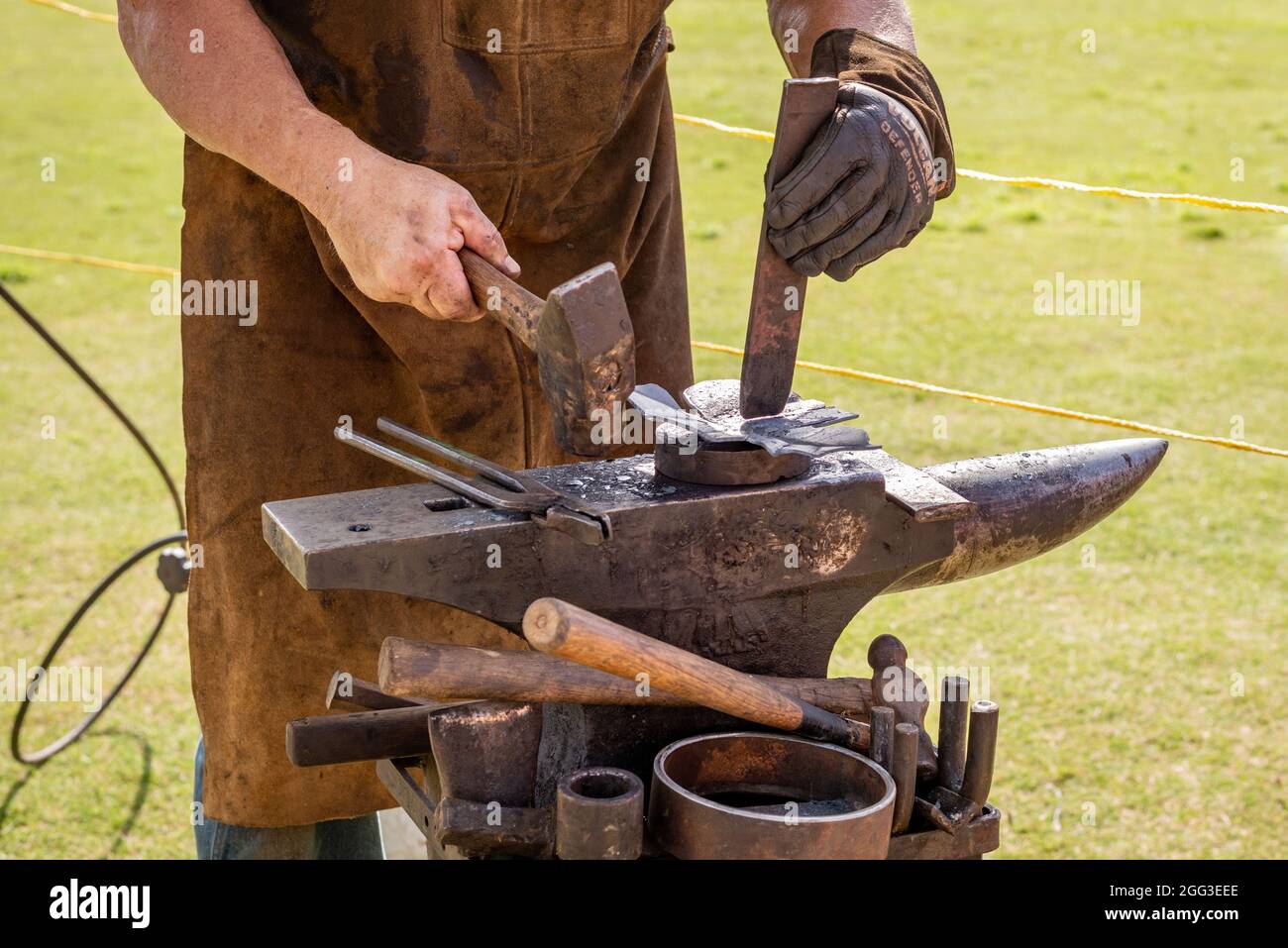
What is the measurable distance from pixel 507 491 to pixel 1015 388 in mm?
4854

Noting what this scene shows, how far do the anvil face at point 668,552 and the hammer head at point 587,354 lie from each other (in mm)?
109

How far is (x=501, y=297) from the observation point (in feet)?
5.90

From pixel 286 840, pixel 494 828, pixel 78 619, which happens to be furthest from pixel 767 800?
pixel 78 619

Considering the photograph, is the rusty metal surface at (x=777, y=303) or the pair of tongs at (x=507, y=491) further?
the rusty metal surface at (x=777, y=303)

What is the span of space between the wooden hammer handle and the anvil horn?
0.30 m

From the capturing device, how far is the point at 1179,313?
282 inches

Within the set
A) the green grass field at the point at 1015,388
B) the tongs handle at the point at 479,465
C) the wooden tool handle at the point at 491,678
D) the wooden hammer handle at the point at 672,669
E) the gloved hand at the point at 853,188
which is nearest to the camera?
the wooden hammer handle at the point at 672,669

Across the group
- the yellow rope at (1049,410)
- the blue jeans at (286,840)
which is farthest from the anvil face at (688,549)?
the yellow rope at (1049,410)

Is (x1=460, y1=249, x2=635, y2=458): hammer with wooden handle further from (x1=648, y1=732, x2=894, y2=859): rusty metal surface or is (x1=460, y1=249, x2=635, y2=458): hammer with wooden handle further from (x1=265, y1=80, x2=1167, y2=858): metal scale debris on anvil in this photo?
(x1=648, y1=732, x2=894, y2=859): rusty metal surface

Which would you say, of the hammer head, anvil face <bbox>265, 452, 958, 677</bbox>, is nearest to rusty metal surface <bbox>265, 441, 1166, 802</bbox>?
anvil face <bbox>265, 452, 958, 677</bbox>

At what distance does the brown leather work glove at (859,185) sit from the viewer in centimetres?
197

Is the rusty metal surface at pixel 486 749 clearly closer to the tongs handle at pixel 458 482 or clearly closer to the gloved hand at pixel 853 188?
the tongs handle at pixel 458 482

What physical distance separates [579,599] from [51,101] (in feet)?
39.4
